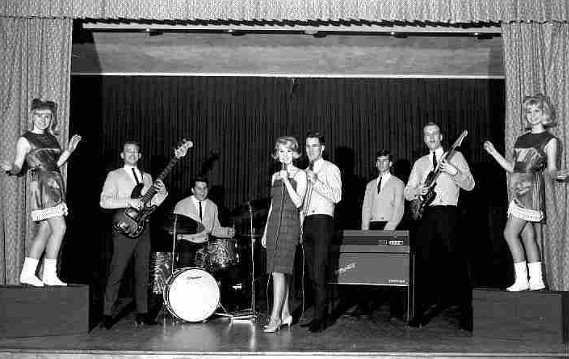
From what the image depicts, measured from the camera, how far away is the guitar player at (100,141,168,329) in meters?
6.12

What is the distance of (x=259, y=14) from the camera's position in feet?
20.5

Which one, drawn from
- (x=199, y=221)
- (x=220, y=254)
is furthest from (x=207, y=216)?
(x=220, y=254)

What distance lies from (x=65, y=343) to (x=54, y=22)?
9.64 ft

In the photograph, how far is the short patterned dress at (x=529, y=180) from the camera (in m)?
5.70

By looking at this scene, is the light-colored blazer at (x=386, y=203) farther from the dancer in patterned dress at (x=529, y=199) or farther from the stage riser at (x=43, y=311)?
the stage riser at (x=43, y=311)

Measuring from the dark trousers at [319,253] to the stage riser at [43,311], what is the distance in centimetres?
196

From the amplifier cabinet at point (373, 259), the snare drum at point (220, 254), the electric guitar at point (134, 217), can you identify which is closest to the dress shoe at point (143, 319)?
the electric guitar at point (134, 217)

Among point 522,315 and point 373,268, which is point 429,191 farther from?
point 522,315

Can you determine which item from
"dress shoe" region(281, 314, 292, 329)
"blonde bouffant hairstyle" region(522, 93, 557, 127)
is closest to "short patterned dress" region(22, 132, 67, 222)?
"dress shoe" region(281, 314, 292, 329)

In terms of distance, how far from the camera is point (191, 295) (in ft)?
20.8

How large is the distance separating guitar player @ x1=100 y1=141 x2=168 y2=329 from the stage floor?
223 mm

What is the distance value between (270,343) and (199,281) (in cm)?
124

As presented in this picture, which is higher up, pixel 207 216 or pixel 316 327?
pixel 207 216

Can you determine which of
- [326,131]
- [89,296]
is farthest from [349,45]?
[89,296]
